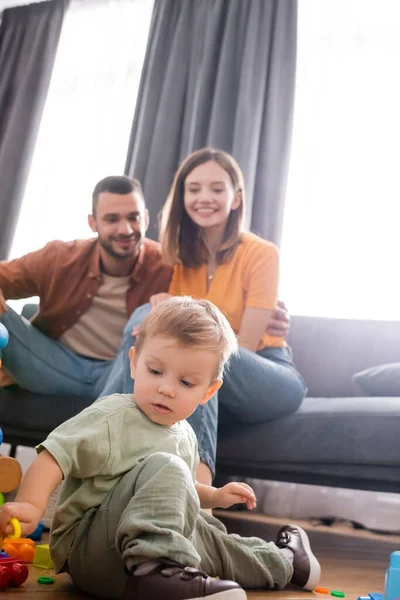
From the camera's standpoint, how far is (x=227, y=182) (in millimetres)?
2068

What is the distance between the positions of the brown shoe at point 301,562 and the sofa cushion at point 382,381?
91 cm

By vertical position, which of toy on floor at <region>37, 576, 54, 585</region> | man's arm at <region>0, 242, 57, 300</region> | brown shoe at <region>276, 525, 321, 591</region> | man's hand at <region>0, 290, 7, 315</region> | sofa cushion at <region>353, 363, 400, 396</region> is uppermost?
man's arm at <region>0, 242, 57, 300</region>

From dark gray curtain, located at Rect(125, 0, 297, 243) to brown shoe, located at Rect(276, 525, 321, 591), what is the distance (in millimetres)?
1966

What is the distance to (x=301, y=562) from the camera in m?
1.22

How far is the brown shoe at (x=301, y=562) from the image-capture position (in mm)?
1213

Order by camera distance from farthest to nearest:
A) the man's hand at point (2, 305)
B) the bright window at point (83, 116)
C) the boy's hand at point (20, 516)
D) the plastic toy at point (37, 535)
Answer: the bright window at point (83, 116)
the man's hand at point (2, 305)
the plastic toy at point (37, 535)
the boy's hand at point (20, 516)

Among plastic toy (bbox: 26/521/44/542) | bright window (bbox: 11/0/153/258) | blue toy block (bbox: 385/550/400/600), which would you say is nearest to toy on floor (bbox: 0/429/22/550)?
blue toy block (bbox: 385/550/400/600)

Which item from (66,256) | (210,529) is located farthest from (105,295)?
(210,529)

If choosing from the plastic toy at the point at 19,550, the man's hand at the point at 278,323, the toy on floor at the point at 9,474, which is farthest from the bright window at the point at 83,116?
the toy on floor at the point at 9,474

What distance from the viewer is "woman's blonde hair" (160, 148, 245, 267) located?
2082 mm

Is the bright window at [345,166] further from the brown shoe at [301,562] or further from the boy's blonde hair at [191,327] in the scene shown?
the boy's blonde hair at [191,327]

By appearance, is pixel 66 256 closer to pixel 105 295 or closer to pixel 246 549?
pixel 105 295

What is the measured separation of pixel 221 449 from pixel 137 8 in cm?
293

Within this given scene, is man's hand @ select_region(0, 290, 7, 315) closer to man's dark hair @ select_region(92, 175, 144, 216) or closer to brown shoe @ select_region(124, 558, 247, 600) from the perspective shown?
man's dark hair @ select_region(92, 175, 144, 216)
